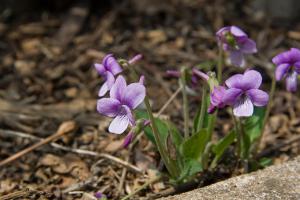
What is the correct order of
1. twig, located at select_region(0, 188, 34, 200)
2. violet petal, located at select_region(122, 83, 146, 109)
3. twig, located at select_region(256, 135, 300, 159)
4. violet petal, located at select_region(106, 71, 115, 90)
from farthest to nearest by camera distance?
twig, located at select_region(256, 135, 300, 159)
twig, located at select_region(0, 188, 34, 200)
violet petal, located at select_region(106, 71, 115, 90)
violet petal, located at select_region(122, 83, 146, 109)

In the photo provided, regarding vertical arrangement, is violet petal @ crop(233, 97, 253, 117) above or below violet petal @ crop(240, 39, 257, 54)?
below

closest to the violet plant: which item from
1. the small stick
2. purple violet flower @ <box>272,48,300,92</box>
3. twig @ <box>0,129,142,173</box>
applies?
purple violet flower @ <box>272,48,300,92</box>

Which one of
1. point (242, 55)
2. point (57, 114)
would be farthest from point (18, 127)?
point (242, 55)

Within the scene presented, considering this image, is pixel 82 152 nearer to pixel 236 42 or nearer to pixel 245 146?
pixel 245 146

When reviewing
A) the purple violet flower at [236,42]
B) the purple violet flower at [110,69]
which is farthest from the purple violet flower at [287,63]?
the purple violet flower at [110,69]

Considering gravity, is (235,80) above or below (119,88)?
below

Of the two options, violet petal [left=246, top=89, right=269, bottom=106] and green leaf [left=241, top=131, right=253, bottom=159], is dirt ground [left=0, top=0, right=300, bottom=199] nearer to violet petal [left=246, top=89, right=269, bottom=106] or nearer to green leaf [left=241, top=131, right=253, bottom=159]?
green leaf [left=241, top=131, right=253, bottom=159]

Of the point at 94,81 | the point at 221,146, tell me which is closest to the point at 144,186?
the point at 221,146
